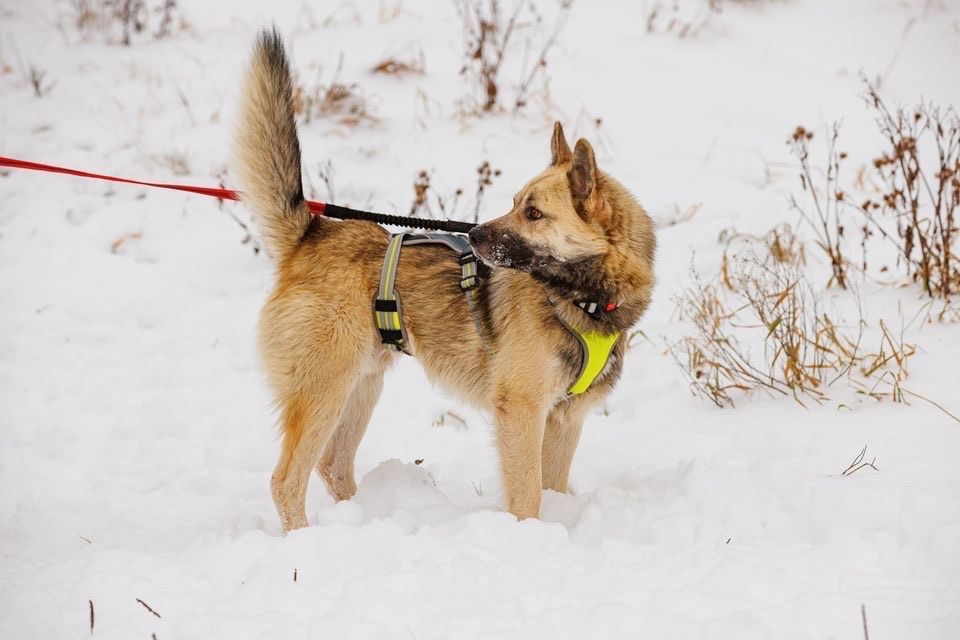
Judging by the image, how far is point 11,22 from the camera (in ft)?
28.1

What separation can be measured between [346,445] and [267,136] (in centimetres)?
140

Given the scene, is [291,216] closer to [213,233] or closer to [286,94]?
[286,94]

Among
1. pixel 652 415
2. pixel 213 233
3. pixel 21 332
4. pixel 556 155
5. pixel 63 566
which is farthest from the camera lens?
pixel 213 233

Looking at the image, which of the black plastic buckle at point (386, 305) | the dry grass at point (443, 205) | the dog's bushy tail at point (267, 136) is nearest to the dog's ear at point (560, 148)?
the black plastic buckle at point (386, 305)

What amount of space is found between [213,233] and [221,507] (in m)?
3.21

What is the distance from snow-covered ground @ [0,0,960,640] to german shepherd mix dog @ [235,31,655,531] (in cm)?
31

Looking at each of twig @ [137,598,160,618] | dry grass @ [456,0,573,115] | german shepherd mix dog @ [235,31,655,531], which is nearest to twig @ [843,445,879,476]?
german shepherd mix dog @ [235,31,655,531]

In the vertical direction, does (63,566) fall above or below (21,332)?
above

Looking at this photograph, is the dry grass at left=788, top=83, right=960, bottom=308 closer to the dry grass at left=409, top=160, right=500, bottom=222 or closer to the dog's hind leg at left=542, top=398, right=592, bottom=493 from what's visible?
the dog's hind leg at left=542, top=398, right=592, bottom=493

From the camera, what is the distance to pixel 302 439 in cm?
296

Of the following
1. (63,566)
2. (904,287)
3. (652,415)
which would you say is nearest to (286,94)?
(63,566)

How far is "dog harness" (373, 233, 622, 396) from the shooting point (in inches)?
111

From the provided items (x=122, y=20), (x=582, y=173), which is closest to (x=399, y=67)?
(x=122, y=20)

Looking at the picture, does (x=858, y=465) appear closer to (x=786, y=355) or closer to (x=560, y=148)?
(x=786, y=355)
